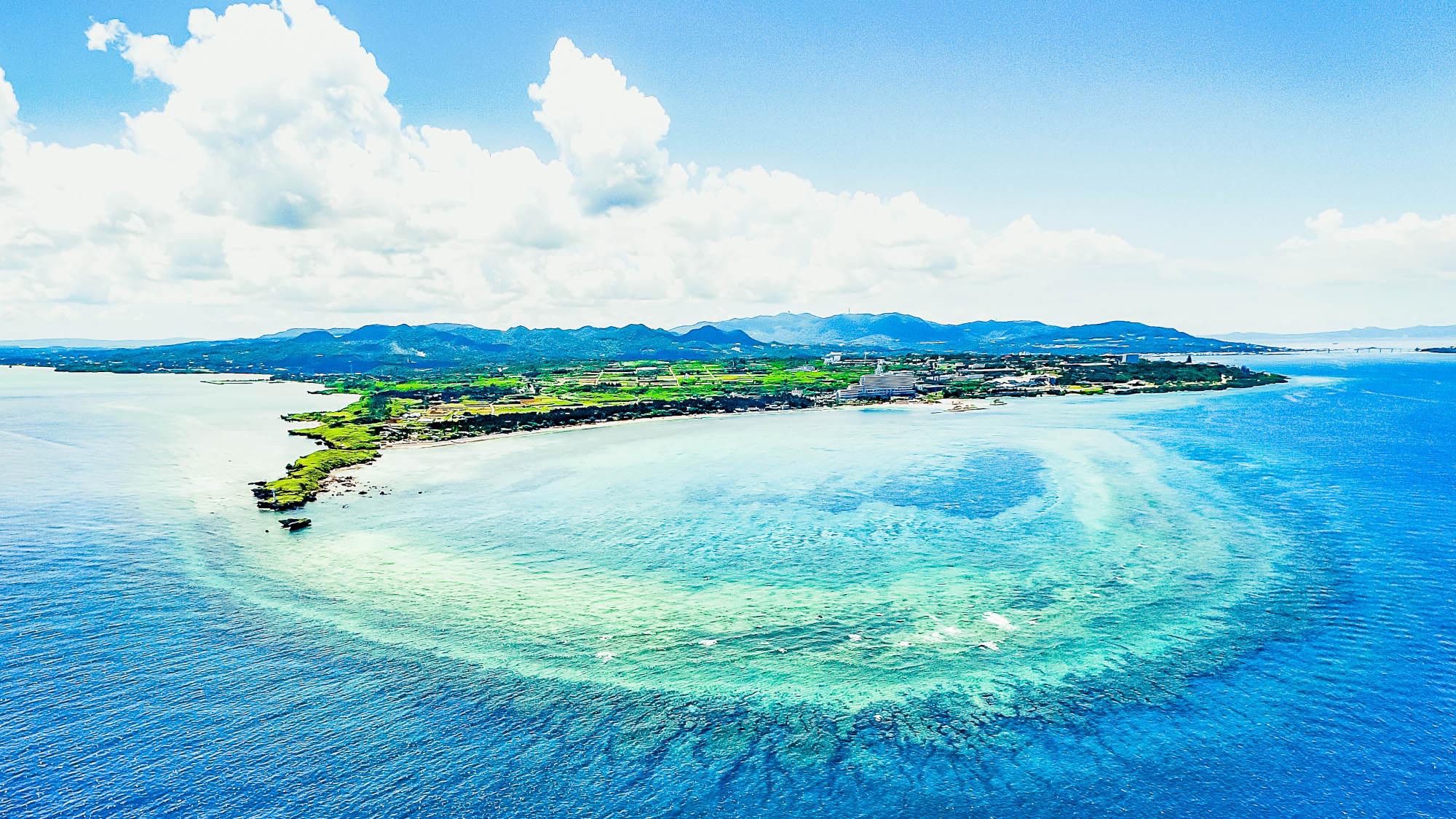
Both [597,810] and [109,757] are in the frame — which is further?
[109,757]

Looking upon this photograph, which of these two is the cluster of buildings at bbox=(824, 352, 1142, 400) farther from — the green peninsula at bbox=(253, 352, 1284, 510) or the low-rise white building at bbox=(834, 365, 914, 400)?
Result: the green peninsula at bbox=(253, 352, 1284, 510)

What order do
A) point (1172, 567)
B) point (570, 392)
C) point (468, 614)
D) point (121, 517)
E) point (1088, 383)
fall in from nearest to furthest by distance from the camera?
1. point (468, 614)
2. point (1172, 567)
3. point (121, 517)
4. point (570, 392)
5. point (1088, 383)

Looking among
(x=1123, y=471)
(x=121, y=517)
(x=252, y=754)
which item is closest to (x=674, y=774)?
(x=252, y=754)

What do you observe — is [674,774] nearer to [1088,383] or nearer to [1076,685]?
[1076,685]

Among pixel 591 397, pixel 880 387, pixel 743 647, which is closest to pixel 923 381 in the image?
pixel 880 387

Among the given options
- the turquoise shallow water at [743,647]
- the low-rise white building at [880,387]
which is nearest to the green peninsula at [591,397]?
the low-rise white building at [880,387]

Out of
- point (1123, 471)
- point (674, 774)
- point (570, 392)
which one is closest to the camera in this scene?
point (674, 774)

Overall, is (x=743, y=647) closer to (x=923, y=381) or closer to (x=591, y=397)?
(x=591, y=397)

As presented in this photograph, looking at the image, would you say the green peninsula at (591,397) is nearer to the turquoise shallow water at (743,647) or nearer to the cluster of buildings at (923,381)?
the cluster of buildings at (923,381)
